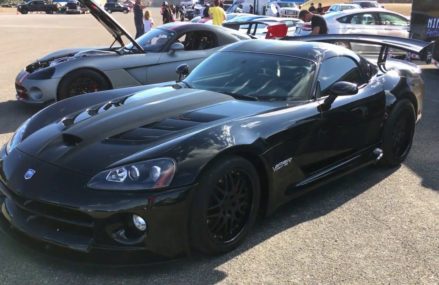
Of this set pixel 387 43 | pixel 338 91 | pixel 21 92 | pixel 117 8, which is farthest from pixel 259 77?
pixel 117 8

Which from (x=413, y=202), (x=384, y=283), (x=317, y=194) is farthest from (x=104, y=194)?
(x=413, y=202)

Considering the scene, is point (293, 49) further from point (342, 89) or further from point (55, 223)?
point (55, 223)

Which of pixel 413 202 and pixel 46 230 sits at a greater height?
pixel 46 230

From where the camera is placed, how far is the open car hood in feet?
24.9

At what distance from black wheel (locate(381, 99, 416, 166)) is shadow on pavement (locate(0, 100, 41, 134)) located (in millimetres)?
4738

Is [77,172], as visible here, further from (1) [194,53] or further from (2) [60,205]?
(1) [194,53]

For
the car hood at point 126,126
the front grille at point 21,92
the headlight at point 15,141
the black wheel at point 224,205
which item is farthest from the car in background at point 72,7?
the black wheel at point 224,205

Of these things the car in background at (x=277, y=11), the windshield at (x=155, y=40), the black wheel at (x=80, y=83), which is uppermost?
the windshield at (x=155, y=40)

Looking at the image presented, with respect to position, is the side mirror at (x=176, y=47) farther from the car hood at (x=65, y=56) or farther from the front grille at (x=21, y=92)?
the front grille at (x=21, y=92)

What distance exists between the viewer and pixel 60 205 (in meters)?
2.91

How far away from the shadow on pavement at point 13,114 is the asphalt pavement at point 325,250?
356cm

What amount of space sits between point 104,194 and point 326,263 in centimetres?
158

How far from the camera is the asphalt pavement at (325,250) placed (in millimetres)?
3092

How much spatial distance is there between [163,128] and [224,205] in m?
0.68
